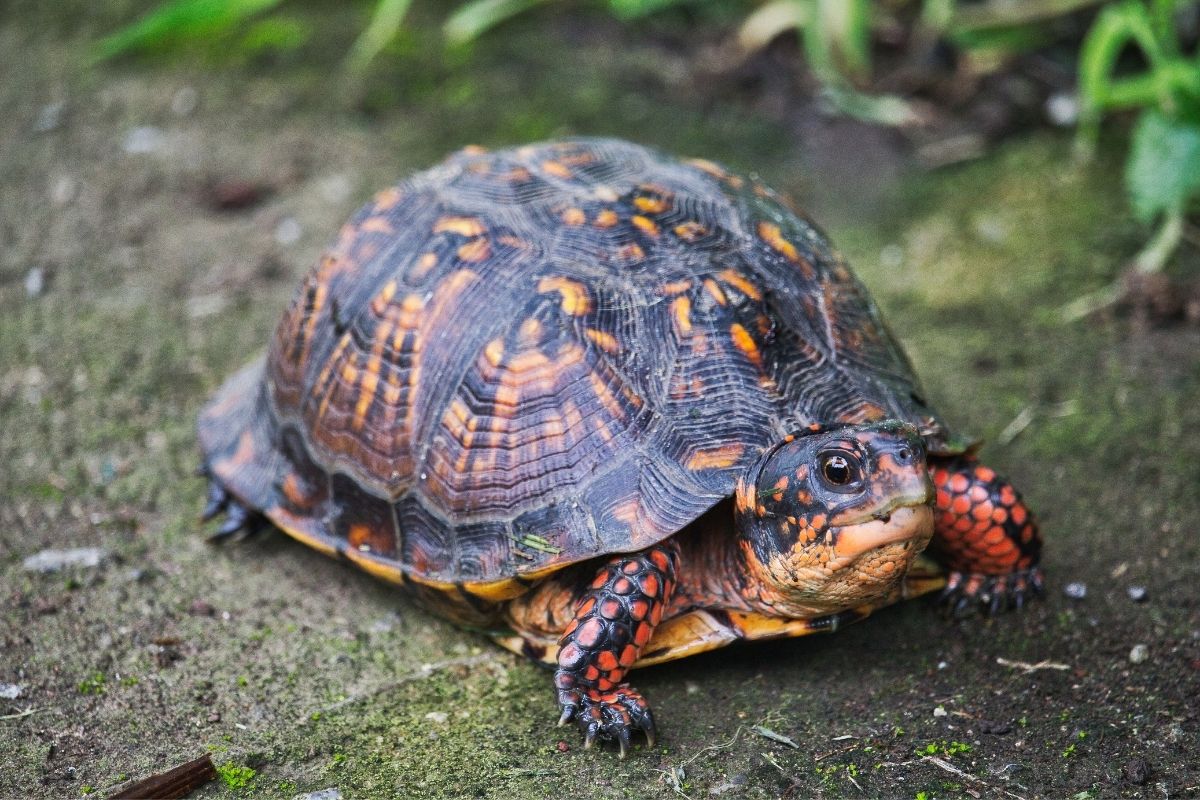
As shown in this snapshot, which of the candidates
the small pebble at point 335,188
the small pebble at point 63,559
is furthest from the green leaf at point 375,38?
the small pebble at point 63,559

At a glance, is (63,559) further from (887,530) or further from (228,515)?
(887,530)

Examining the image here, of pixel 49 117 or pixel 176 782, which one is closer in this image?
pixel 176 782

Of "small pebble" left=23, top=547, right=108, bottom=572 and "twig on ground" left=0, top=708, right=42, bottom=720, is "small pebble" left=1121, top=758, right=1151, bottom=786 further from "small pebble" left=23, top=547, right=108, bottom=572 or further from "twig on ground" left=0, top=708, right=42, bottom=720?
"small pebble" left=23, top=547, right=108, bottom=572

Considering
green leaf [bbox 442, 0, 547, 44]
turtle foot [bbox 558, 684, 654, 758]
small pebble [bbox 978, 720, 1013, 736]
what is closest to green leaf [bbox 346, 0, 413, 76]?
green leaf [bbox 442, 0, 547, 44]

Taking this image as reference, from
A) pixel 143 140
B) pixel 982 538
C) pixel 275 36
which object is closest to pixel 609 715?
pixel 982 538

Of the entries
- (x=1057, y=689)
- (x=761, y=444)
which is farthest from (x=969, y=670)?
(x=761, y=444)
